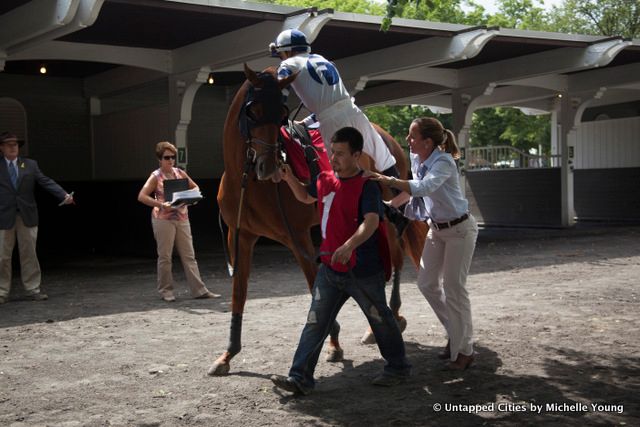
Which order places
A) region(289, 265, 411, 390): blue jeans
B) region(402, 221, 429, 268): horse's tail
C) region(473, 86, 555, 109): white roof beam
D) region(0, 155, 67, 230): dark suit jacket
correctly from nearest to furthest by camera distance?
1. region(289, 265, 411, 390): blue jeans
2. region(402, 221, 429, 268): horse's tail
3. region(0, 155, 67, 230): dark suit jacket
4. region(473, 86, 555, 109): white roof beam

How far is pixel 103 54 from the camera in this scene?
14.1m

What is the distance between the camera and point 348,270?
16.4 feet

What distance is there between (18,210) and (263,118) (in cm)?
528

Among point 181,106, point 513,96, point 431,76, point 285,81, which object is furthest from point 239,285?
point 513,96

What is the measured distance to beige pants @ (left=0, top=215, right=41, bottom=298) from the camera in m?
9.70

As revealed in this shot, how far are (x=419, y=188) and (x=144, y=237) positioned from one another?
11585mm

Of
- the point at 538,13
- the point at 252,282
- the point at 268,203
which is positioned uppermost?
the point at 538,13

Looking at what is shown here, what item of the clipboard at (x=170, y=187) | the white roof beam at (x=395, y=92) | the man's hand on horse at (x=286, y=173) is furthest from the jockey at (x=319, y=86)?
the white roof beam at (x=395, y=92)

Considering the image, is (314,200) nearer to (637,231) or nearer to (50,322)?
(50,322)

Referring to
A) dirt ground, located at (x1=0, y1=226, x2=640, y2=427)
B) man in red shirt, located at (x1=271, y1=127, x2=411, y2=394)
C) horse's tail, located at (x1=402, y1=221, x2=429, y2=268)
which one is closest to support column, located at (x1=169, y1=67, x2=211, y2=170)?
dirt ground, located at (x1=0, y1=226, x2=640, y2=427)

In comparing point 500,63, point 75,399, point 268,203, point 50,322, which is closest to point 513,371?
point 268,203

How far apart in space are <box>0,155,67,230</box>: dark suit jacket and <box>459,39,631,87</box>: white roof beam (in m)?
10.5

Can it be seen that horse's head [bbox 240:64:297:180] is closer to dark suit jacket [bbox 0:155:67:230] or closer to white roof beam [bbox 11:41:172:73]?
dark suit jacket [bbox 0:155:67:230]

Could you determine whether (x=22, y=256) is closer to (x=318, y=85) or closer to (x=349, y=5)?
(x=318, y=85)
